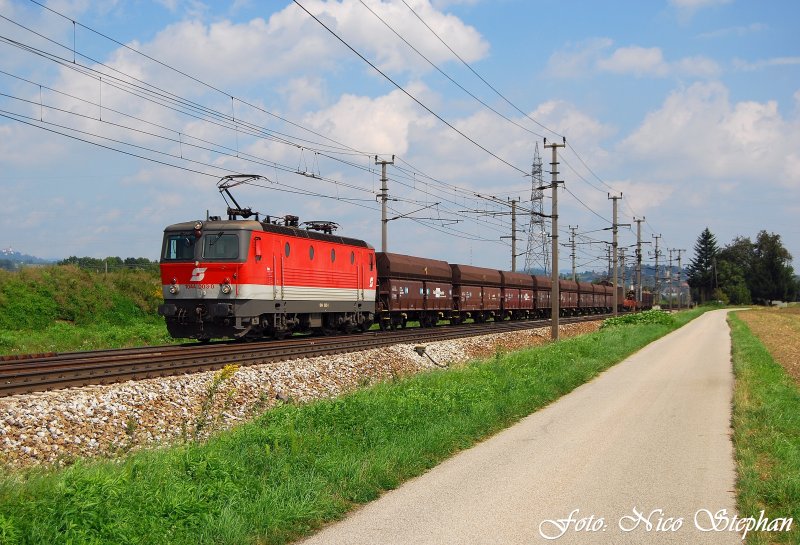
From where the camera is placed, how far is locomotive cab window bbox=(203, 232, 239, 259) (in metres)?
22.6

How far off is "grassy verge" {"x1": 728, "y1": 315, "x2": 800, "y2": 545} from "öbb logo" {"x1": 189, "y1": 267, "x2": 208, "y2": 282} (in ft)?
47.6

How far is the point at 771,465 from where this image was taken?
8.96 m

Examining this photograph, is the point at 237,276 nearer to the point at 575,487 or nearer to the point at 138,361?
the point at 138,361

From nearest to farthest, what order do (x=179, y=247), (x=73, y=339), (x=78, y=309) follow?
(x=179, y=247) < (x=73, y=339) < (x=78, y=309)

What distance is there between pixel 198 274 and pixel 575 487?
54.9ft

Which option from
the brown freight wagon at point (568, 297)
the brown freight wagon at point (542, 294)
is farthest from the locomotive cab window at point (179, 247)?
the brown freight wagon at point (568, 297)

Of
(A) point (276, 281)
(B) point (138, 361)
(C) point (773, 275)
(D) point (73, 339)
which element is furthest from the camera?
(C) point (773, 275)

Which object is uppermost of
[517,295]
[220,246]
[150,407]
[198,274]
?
[220,246]

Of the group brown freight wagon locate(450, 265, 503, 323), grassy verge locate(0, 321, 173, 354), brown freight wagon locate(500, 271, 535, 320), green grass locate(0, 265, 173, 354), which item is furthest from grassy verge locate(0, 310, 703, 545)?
brown freight wagon locate(500, 271, 535, 320)

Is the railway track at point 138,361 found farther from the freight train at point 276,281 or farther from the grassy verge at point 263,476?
the grassy verge at point 263,476

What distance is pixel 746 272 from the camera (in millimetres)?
163250

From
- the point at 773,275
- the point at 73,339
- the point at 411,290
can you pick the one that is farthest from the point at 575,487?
the point at 773,275

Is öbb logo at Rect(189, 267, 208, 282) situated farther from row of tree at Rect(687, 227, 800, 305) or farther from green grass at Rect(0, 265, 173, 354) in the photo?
row of tree at Rect(687, 227, 800, 305)

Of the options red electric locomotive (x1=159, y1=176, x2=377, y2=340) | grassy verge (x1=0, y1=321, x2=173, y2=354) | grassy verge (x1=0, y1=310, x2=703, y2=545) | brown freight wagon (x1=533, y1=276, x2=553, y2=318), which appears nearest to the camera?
grassy verge (x1=0, y1=310, x2=703, y2=545)
